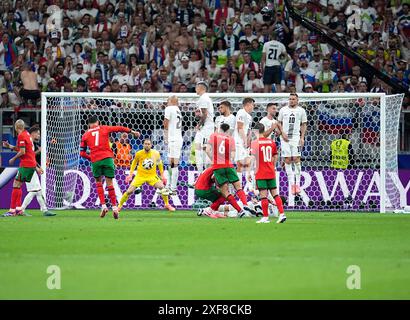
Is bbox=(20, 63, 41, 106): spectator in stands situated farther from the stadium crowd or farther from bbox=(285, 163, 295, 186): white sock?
bbox=(285, 163, 295, 186): white sock

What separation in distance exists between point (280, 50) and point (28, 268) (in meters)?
16.5

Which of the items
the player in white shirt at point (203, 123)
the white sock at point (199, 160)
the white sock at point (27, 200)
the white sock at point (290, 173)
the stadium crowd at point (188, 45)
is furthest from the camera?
the stadium crowd at point (188, 45)

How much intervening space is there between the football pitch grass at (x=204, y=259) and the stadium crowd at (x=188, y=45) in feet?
28.0

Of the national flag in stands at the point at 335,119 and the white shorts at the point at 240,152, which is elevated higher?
the national flag in stands at the point at 335,119

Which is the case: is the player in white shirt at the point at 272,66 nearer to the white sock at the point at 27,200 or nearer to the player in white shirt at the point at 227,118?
the player in white shirt at the point at 227,118

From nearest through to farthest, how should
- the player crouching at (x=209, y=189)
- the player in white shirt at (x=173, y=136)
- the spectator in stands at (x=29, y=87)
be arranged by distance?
the player crouching at (x=209, y=189) < the player in white shirt at (x=173, y=136) < the spectator in stands at (x=29, y=87)

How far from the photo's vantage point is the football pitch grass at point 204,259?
968 centimetres

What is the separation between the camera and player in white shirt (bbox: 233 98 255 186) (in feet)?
68.8

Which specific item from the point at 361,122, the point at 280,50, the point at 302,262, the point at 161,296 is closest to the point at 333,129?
the point at 361,122

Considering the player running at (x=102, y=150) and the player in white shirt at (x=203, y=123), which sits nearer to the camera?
the player running at (x=102, y=150)

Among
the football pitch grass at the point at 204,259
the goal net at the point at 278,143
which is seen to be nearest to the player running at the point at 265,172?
the football pitch grass at the point at 204,259

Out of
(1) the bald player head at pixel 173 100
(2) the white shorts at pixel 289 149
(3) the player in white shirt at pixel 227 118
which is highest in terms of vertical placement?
(1) the bald player head at pixel 173 100

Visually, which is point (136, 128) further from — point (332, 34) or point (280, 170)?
point (332, 34)

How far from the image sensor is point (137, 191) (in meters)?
21.7
